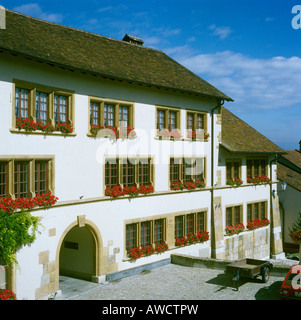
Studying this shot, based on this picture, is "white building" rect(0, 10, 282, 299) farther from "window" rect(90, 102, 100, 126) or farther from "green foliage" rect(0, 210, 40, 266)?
"green foliage" rect(0, 210, 40, 266)

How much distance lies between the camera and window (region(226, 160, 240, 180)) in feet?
86.3

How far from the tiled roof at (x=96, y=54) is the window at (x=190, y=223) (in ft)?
23.9

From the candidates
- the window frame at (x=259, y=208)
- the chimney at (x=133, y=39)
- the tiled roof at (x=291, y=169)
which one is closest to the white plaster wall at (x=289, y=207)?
the tiled roof at (x=291, y=169)

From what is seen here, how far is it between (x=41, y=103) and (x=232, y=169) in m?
14.6

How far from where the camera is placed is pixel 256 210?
1131 inches

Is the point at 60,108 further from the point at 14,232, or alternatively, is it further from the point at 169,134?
the point at 169,134

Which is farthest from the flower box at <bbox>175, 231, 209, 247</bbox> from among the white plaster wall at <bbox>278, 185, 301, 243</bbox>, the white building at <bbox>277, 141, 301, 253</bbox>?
the white plaster wall at <bbox>278, 185, 301, 243</bbox>

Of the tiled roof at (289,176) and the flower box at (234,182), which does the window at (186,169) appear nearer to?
the flower box at (234,182)

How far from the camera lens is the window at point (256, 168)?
28077 millimetres

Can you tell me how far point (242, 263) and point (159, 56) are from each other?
15.0m

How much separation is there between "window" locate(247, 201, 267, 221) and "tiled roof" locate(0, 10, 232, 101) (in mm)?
8222
